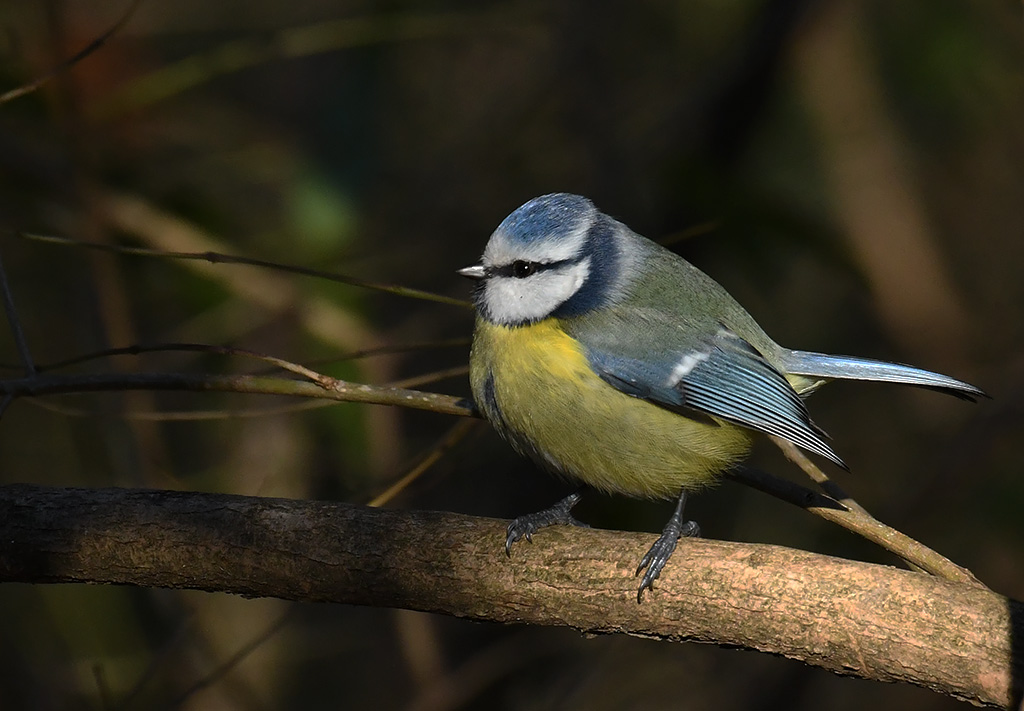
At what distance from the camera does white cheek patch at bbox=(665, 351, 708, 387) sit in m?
2.09

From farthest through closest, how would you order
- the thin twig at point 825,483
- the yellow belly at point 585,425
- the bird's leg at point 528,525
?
the yellow belly at point 585,425
the thin twig at point 825,483
the bird's leg at point 528,525

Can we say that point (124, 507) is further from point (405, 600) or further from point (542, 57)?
point (542, 57)

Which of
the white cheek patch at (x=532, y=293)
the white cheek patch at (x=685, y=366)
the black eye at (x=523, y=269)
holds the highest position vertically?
the black eye at (x=523, y=269)

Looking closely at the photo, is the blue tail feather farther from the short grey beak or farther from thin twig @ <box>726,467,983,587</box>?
the short grey beak

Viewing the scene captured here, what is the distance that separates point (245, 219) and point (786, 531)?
251 cm

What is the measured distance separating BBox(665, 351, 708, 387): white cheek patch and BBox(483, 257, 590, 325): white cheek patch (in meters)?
0.28

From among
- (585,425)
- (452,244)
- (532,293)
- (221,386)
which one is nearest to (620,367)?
(585,425)

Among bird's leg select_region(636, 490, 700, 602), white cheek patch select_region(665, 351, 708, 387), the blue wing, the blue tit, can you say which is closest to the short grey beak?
the blue tit

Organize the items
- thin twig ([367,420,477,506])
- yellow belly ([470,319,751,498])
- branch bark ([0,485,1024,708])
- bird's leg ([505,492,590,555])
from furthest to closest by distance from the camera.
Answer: thin twig ([367,420,477,506]) < yellow belly ([470,319,751,498]) < bird's leg ([505,492,590,555]) < branch bark ([0,485,1024,708])

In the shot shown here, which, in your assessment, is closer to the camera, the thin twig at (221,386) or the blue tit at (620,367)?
the thin twig at (221,386)

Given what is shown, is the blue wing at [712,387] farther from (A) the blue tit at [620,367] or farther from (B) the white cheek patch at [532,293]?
(B) the white cheek patch at [532,293]

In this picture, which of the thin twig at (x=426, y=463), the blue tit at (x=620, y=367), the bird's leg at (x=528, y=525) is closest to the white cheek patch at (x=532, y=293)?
the blue tit at (x=620, y=367)

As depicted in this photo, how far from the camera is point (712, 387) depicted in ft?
6.82

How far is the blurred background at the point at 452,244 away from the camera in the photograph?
299 cm
